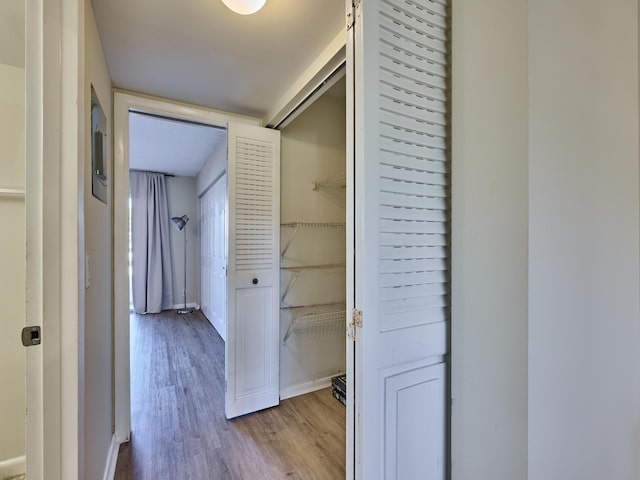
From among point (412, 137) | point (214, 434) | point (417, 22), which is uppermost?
point (417, 22)

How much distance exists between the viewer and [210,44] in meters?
1.51

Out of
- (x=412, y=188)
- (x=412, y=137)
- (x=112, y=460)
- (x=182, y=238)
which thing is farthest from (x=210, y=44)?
(x=182, y=238)

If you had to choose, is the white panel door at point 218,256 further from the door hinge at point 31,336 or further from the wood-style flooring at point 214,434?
the door hinge at point 31,336

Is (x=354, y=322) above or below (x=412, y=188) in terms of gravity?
below

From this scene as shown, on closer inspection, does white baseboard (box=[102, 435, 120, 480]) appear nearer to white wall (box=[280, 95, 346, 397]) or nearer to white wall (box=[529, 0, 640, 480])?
white wall (box=[280, 95, 346, 397])

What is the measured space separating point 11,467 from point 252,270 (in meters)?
1.61

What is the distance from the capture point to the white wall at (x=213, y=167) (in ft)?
12.1

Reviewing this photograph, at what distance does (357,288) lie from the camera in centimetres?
95

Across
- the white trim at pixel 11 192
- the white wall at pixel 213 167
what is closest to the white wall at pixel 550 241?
the white trim at pixel 11 192

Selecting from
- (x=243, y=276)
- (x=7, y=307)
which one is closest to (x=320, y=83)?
(x=243, y=276)

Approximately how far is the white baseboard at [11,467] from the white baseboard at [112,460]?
40cm

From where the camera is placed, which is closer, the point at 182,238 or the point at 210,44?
the point at 210,44

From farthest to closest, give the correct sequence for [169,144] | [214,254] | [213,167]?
[214,254] < [213,167] < [169,144]

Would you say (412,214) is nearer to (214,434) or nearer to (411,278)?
(411,278)
